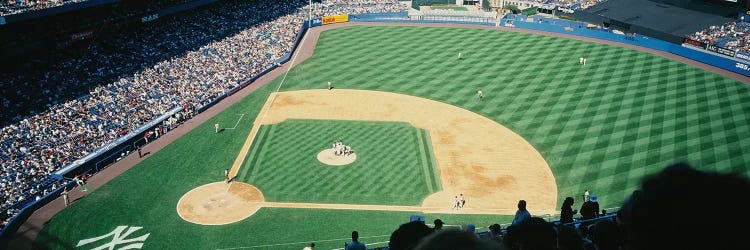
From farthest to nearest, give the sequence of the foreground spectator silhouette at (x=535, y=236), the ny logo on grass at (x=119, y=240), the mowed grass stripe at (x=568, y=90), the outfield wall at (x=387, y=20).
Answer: the mowed grass stripe at (x=568, y=90), the outfield wall at (x=387, y=20), the ny logo on grass at (x=119, y=240), the foreground spectator silhouette at (x=535, y=236)

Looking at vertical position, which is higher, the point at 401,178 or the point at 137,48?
the point at 137,48

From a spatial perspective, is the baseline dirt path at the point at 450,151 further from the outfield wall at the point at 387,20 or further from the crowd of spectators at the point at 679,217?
the crowd of spectators at the point at 679,217

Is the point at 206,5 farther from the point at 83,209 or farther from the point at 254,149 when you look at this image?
the point at 83,209

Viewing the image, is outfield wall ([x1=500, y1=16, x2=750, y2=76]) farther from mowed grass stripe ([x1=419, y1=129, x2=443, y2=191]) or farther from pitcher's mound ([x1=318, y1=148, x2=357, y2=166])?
pitcher's mound ([x1=318, y1=148, x2=357, y2=166])

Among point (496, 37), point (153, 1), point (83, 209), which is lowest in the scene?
point (83, 209)

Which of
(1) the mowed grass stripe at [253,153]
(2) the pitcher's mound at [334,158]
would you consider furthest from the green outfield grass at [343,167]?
(2) the pitcher's mound at [334,158]

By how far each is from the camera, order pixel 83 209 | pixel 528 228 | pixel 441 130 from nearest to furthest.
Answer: pixel 528 228 → pixel 83 209 → pixel 441 130

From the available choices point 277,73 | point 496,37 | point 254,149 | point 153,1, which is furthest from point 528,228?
point 496,37
